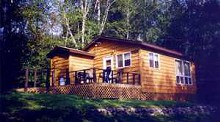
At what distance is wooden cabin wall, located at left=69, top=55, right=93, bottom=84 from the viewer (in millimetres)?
26381

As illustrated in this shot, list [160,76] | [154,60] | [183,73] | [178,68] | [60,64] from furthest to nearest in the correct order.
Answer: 1. [183,73]
2. [178,68]
3. [60,64]
4. [160,76]
5. [154,60]

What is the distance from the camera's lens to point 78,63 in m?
27.1

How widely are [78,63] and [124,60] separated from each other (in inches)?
162

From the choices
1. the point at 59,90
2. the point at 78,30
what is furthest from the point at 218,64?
the point at 59,90

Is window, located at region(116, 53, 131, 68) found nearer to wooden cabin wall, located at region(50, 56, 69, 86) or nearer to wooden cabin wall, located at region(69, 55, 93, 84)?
wooden cabin wall, located at region(69, 55, 93, 84)

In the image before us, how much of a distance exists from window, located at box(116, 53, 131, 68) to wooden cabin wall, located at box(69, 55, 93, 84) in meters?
3.07

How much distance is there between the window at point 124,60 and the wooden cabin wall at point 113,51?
319 millimetres

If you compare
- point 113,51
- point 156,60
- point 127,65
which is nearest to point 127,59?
point 127,65

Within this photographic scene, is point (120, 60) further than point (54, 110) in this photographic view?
Yes

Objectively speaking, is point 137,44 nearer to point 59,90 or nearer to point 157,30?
point 59,90

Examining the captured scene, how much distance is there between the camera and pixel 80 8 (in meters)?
45.3

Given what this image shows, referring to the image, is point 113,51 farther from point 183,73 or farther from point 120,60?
point 183,73

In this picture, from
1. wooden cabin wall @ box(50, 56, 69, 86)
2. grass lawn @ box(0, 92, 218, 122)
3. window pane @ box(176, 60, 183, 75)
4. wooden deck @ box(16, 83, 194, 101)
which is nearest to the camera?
grass lawn @ box(0, 92, 218, 122)

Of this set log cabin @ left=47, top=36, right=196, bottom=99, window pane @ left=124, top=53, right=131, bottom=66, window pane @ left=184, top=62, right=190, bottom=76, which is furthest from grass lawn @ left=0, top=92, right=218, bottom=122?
window pane @ left=184, top=62, right=190, bottom=76
